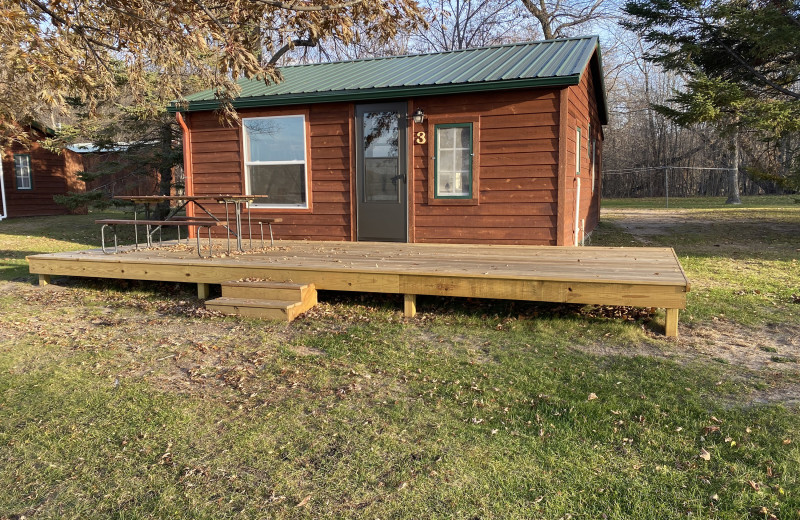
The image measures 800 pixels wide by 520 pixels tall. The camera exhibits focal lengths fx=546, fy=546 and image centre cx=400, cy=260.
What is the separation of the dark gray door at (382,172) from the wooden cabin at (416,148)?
0.6 inches

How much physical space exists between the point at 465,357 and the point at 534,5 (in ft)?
74.1

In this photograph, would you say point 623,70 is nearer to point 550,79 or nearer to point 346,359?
point 550,79

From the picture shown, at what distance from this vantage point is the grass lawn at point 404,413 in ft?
7.65

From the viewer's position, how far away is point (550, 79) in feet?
21.8

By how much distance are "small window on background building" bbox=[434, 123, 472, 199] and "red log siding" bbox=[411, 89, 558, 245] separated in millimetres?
109

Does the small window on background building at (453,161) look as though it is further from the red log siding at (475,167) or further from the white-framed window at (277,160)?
the white-framed window at (277,160)

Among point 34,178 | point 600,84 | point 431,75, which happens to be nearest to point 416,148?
point 431,75

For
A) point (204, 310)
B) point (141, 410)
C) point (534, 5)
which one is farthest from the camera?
point (534, 5)

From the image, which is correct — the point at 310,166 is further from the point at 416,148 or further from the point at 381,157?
the point at 416,148

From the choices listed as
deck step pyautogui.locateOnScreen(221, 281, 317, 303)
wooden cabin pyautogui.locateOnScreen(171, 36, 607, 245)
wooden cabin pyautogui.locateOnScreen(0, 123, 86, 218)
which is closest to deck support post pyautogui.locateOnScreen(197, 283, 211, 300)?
deck step pyautogui.locateOnScreen(221, 281, 317, 303)

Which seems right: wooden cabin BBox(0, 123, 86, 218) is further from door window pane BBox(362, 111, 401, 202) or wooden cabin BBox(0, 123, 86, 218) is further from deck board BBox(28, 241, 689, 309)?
door window pane BBox(362, 111, 401, 202)

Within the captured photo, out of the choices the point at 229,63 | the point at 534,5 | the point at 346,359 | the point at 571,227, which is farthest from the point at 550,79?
the point at 534,5

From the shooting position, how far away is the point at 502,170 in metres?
7.25

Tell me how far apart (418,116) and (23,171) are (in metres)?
17.1
